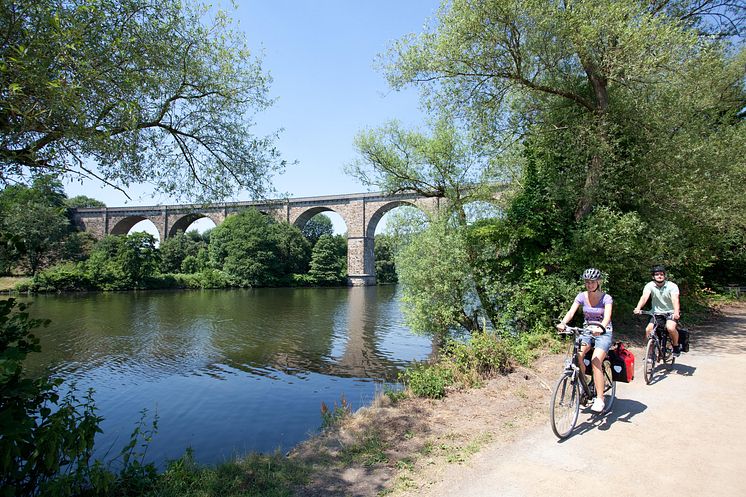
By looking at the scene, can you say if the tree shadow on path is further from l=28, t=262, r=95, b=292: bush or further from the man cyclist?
l=28, t=262, r=95, b=292: bush

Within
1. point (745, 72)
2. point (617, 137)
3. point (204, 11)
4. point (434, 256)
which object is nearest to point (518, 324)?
point (434, 256)

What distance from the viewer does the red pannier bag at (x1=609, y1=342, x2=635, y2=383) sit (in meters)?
4.07

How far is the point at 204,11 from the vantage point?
17.7 ft

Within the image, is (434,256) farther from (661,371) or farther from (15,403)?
(15,403)

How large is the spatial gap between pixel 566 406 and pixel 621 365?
75 centimetres

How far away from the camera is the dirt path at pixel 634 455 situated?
2.95 metres

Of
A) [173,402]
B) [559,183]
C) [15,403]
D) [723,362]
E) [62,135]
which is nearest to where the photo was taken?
[15,403]

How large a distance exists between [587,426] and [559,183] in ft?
19.0

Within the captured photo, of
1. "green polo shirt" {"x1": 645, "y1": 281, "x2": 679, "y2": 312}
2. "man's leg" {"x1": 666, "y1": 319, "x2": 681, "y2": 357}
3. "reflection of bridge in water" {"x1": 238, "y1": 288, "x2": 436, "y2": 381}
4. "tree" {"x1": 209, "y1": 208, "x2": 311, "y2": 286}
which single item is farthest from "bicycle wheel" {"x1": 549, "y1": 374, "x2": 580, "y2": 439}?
"tree" {"x1": 209, "y1": 208, "x2": 311, "y2": 286}

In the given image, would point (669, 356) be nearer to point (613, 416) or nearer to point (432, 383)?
point (613, 416)

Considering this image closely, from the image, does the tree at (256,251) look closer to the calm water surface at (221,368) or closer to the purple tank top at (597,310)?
the calm water surface at (221,368)

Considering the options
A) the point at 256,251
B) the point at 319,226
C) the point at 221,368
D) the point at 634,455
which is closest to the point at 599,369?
the point at 634,455

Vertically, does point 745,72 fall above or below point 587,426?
above

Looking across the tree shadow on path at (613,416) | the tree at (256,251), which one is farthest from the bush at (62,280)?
the tree shadow on path at (613,416)
